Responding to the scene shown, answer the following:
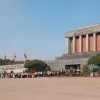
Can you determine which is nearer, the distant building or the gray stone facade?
the gray stone facade

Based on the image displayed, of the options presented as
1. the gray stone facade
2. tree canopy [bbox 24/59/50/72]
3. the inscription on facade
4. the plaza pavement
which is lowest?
the plaza pavement

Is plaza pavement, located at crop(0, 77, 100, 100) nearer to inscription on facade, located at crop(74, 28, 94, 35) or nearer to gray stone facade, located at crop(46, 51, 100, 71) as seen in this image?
gray stone facade, located at crop(46, 51, 100, 71)

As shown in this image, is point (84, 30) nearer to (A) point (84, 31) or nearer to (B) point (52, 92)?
(A) point (84, 31)

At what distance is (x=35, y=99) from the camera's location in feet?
53.4

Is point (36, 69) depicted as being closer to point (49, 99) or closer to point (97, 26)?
point (97, 26)

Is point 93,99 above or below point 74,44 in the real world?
below

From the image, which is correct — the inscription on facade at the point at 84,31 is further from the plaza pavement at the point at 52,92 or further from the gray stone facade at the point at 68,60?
the plaza pavement at the point at 52,92

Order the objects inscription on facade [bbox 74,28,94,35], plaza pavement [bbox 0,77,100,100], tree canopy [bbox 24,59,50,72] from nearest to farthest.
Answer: plaza pavement [bbox 0,77,100,100]
tree canopy [bbox 24,59,50,72]
inscription on facade [bbox 74,28,94,35]

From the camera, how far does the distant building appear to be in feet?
322

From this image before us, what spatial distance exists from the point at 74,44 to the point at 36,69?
20819 mm

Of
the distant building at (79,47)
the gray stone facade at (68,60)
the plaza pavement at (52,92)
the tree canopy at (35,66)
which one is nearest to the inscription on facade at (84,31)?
the distant building at (79,47)

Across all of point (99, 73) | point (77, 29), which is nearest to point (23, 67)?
point (77, 29)

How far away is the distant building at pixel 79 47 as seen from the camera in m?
98.1

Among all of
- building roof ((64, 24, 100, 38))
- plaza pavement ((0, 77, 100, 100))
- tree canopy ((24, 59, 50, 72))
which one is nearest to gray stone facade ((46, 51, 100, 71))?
tree canopy ((24, 59, 50, 72))
